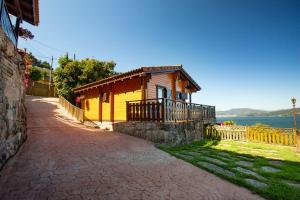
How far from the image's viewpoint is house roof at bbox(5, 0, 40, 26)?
7895 millimetres

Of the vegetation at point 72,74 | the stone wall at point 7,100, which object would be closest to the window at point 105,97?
the stone wall at point 7,100

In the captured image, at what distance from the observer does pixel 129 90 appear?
12703 millimetres

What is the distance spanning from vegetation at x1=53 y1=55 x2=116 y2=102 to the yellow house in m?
6.35

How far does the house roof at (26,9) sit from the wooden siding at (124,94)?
6.33 metres

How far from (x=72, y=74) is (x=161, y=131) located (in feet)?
60.1

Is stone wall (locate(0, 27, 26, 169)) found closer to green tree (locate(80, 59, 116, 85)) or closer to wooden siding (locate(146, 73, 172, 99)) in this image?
wooden siding (locate(146, 73, 172, 99))

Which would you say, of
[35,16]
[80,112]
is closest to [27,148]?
[35,16]

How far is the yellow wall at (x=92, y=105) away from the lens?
15.7 m

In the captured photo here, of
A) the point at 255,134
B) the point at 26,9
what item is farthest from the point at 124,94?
the point at 255,134

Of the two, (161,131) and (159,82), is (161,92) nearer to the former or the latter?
(159,82)

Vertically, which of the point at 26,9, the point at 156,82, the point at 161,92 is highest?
the point at 26,9

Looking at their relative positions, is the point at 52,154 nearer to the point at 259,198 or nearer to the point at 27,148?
the point at 27,148

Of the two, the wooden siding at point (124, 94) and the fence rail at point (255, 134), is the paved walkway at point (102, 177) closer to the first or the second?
the wooden siding at point (124, 94)

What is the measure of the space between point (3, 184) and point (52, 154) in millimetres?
2361
